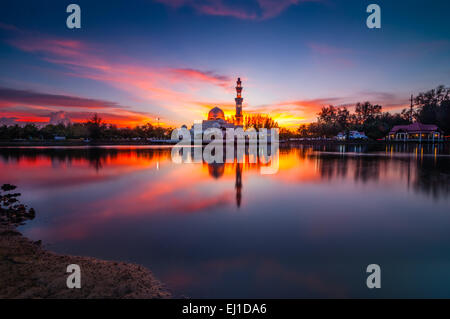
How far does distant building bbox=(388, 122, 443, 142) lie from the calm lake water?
66725mm

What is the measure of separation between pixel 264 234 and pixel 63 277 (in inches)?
185

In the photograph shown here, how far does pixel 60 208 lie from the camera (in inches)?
378

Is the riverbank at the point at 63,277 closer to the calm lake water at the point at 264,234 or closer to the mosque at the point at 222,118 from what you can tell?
the calm lake water at the point at 264,234

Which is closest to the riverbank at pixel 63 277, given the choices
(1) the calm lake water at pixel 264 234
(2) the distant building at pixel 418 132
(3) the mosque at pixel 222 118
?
(1) the calm lake water at pixel 264 234

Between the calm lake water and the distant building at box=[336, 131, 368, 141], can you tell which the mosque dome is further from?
the calm lake water

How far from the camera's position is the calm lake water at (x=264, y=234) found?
4680 mm

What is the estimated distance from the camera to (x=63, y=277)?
4.39 m

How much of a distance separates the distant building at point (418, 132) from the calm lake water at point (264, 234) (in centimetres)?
6673

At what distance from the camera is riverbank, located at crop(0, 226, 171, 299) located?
13.0 ft

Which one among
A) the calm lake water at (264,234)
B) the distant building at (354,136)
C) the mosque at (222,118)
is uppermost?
the mosque at (222,118)

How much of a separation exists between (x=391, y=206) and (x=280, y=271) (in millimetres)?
6946

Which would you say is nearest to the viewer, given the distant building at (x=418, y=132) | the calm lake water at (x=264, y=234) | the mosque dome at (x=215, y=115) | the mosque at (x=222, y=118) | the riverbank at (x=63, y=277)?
the riverbank at (x=63, y=277)
